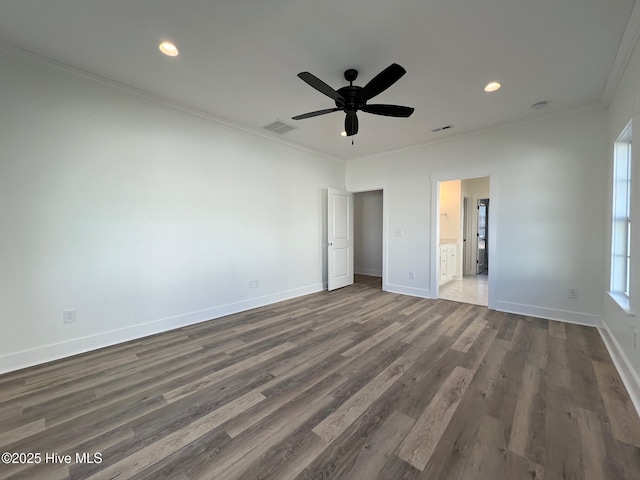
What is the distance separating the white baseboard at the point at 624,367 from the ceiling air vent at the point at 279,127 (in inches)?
173

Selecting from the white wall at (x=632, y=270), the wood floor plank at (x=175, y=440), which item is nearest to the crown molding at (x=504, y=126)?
the white wall at (x=632, y=270)

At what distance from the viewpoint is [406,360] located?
2.47 meters

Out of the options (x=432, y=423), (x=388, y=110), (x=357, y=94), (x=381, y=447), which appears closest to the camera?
(x=381, y=447)

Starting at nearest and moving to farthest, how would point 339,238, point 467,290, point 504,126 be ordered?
1. point 504,126
2. point 467,290
3. point 339,238

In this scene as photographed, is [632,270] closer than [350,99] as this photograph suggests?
Yes

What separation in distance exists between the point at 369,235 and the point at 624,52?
543 centimetres

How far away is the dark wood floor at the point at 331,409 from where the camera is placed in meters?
1.38

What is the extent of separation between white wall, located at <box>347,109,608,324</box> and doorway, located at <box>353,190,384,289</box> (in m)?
2.47

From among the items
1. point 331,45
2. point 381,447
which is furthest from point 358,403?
point 331,45

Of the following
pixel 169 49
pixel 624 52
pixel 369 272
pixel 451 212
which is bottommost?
pixel 369 272

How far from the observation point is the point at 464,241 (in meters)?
7.23

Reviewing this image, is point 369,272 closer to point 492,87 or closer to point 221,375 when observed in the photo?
point 492,87

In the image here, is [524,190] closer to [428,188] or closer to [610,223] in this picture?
[610,223]

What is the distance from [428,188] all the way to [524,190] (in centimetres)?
138
